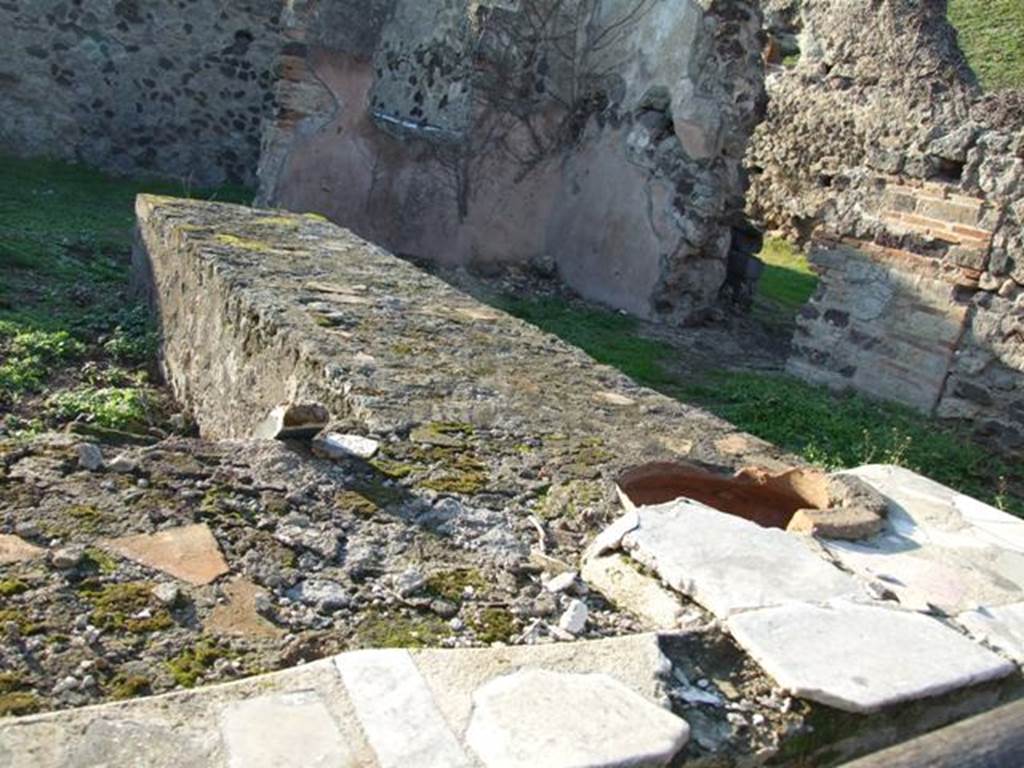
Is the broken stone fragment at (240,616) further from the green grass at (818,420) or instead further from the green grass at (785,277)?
the green grass at (785,277)

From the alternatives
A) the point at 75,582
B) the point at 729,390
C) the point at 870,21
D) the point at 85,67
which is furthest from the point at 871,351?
the point at 85,67

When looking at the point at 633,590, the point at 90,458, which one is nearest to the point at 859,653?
the point at 633,590

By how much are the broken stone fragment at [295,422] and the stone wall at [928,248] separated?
4.81 meters

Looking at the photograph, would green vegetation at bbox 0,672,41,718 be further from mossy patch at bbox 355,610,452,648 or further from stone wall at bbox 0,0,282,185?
stone wall at bbox 0,0,282,185

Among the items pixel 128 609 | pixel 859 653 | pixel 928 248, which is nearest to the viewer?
pixel 128 609

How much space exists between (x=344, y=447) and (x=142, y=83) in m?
8.62

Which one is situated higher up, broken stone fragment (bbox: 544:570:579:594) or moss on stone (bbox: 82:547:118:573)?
broken stone fragment (bbox: 544:570:579:594)

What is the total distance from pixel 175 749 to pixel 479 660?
53 cm

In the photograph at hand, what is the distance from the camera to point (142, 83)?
1025 centimetres

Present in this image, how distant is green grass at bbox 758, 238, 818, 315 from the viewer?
9.95 m

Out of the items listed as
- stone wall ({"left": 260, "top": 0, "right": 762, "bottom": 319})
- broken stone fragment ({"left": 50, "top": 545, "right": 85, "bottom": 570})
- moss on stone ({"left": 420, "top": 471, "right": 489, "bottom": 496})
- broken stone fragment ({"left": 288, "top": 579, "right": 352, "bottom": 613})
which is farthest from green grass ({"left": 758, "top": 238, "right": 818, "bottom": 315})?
broken stone fragment ({"left": 50, "top": 545, "right": 85, "bottom": 570})

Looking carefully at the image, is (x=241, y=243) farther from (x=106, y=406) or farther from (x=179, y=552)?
(x=179, y=552)

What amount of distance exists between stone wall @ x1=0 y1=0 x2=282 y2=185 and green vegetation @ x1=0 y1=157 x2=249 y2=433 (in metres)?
0.77

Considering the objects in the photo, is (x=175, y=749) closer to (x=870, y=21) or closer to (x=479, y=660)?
(x=479, y=660)
